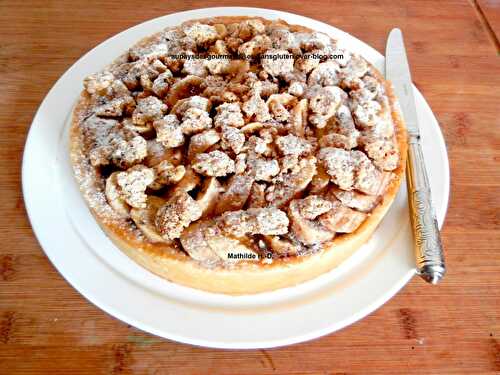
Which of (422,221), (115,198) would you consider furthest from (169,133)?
(422,221)

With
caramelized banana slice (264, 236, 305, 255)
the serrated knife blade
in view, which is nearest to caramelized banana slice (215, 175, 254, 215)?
caramelized banana slice (264, 236, 305, 255)

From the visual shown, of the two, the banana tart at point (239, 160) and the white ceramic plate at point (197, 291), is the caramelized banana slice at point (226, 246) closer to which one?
the banana tart at point (239, 160)

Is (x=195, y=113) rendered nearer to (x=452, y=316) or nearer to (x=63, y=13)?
(x=452, y=316)

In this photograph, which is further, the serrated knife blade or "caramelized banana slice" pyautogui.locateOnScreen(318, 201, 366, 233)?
the serrated knife blade

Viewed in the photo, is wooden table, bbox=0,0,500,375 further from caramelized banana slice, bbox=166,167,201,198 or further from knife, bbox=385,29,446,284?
caramelized banana slice, bbox=166,167,201,198

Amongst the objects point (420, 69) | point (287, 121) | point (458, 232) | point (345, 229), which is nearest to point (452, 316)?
point (458, 232)

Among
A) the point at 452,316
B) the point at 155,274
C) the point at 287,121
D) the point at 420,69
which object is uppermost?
the point at 287,121
